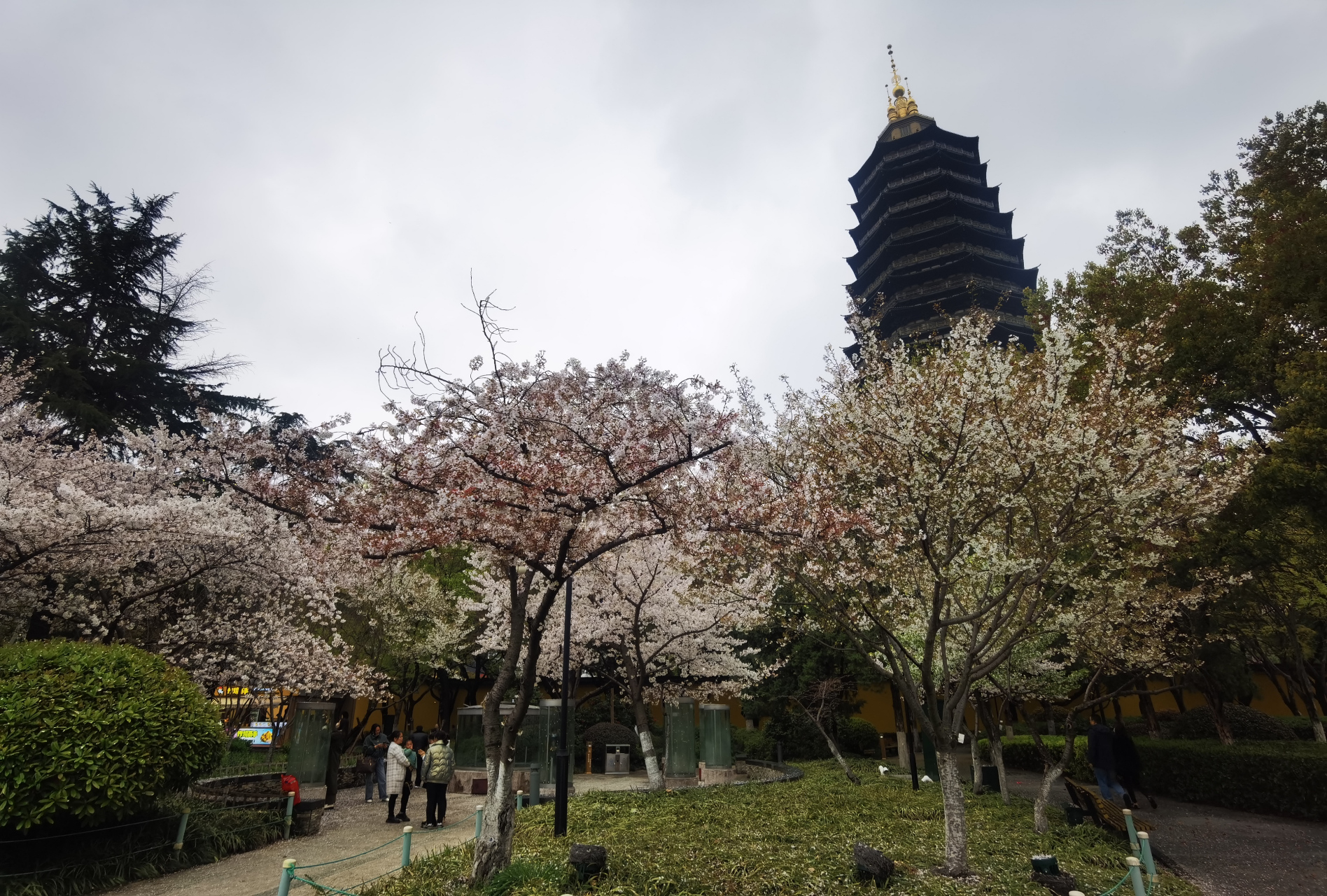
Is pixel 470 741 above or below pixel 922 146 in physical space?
below

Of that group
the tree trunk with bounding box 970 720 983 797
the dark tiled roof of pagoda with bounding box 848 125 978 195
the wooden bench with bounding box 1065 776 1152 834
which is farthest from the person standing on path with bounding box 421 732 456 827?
the dark tiled roof of pagoda with bounding box 848 125 978 195

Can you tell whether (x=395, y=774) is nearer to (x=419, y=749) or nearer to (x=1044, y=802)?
(x=419, y=749)

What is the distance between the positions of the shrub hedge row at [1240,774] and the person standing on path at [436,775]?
1710 cm

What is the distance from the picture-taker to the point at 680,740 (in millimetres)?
18234

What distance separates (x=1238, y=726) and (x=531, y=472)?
24.2m

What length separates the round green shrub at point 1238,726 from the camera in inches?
801

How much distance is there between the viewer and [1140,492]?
9656mm

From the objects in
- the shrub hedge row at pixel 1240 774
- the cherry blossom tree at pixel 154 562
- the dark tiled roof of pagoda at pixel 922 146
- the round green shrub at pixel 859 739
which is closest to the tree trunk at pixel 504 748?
the cherry blossom tree at pixel 154 562

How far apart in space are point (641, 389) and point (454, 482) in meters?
2.57

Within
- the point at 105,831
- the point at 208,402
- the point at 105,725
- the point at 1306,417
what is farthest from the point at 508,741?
the point at 208,402

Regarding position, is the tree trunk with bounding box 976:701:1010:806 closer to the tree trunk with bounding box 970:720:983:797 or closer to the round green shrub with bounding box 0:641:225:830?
the tree trunk with bounding box 970:720:983:797

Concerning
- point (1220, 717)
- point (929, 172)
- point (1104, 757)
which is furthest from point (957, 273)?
point (1104, 757)

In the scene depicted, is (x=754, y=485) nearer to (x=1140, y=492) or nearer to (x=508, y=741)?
(x=508, y=741)

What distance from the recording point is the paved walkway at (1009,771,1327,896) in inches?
360
